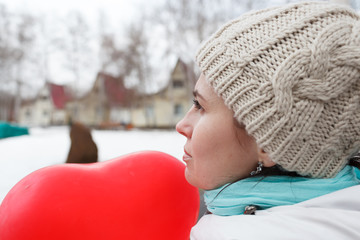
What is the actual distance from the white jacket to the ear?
0.14m

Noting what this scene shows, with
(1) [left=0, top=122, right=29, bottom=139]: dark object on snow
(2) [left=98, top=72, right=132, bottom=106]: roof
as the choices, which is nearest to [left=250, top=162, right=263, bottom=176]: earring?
(1) [left=0, top=122, right=29, bottom=139]: dark object on snow

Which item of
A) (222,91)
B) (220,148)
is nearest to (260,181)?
(220,148)

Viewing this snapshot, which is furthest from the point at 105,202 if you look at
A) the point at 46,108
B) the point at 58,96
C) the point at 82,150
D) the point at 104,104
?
the point at 46,108

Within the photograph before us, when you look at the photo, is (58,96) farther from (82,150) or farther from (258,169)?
(258,169)

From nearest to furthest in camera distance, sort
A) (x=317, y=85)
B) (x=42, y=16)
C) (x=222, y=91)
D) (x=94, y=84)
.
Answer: (x=317, y=85)
(x=222, y=91)
(x=42, y=16)
(x=94, y=84)

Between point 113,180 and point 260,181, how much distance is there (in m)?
0.53

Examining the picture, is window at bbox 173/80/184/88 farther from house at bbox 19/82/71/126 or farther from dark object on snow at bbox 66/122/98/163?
dark object on snow at bbox 66/122/98/163

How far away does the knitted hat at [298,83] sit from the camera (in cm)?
74

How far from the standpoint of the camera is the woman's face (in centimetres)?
86

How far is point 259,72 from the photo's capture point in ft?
2.56

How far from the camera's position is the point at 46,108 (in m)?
31.0

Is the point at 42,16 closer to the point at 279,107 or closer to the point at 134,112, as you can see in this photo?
the point at 134,112

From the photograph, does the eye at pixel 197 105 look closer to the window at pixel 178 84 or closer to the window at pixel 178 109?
the window at pixel 178 84

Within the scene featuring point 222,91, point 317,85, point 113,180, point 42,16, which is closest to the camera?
point 317,85
